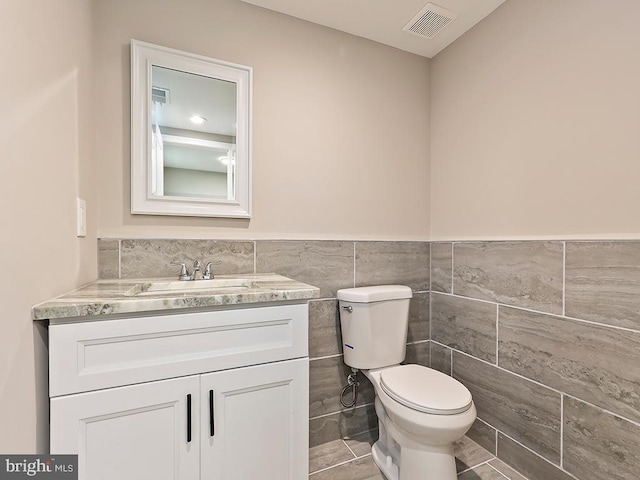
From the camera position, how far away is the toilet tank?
162cm

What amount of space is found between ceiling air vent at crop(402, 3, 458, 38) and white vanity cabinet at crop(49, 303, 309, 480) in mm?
1679

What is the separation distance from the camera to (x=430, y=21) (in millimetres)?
1722

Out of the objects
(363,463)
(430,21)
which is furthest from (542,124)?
(363,463)

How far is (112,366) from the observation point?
35.4 inches

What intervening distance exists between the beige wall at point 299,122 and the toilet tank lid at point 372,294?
33 centimetres

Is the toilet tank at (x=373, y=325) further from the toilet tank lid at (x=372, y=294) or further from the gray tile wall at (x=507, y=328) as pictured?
the gray tile wall at (x=507, y=328)

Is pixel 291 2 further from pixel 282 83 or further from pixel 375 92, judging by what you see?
pixel 375 92

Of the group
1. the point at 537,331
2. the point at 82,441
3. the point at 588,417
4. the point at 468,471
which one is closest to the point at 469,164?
the point at 537,331

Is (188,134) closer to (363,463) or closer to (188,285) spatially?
(188,285)

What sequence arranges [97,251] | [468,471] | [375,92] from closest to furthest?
1. [97,251]
2. [468,471]
3. [375,92]

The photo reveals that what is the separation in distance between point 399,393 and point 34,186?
1.45m

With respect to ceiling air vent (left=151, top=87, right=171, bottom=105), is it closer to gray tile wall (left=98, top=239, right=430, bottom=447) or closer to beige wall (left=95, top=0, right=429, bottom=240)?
beige wall (left=95, top=0, right=429, bottom=240)

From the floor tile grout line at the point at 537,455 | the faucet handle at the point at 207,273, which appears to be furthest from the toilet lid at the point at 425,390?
the faucet handle at the point at 207,273

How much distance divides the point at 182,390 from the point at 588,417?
1.55 metres
